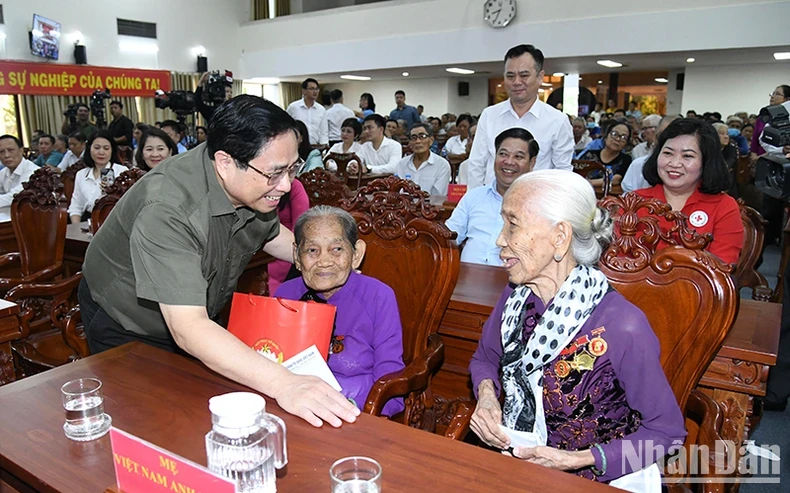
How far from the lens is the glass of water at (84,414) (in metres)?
1.03

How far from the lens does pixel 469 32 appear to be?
9969mm

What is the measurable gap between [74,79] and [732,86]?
12.1m

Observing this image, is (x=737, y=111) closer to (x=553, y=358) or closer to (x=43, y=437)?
(x=553, y=358)

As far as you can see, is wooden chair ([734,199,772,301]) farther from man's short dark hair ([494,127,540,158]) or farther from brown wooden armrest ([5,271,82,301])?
brown wooden armrest ([5,271,82,301])

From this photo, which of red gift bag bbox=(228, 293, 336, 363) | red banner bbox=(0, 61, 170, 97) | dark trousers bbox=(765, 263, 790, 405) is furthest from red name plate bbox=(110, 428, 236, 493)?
red banner bbox=(0, 61, 170, 97)

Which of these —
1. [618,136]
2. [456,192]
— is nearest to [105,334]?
[456,192]

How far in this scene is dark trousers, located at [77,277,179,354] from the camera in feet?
5.02

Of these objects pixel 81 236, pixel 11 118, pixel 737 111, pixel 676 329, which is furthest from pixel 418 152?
pixel 11 118

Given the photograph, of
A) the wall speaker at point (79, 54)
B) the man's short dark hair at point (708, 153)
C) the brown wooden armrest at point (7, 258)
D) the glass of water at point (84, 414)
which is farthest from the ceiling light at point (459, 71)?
the glass of water at point (84, 414)

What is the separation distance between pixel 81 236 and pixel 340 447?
2.70 meters

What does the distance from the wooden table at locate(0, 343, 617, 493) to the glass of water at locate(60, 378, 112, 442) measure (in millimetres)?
18

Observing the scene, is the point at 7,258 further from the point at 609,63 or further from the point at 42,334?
the point at 609,63

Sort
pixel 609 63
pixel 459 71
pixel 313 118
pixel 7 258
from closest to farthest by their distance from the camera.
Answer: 1. pixel 7 258
2. pixel 313 118
3. pixel 609 63
4. pixel 459 71

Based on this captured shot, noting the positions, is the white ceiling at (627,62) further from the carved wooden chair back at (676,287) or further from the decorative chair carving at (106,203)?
the carved wooden chair back at (676,287)
